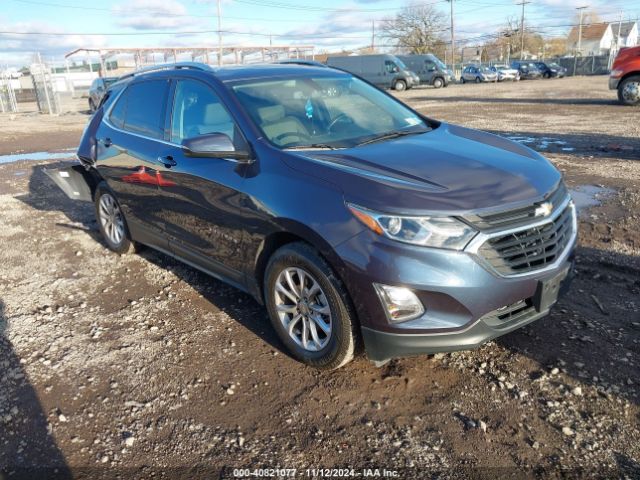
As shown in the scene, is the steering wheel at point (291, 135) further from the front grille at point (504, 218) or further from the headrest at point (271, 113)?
the front grille at point (504, 218)

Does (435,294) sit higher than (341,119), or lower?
lower

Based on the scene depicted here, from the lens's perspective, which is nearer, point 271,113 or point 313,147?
point 313,147

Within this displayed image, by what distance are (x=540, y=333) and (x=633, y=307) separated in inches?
32.8

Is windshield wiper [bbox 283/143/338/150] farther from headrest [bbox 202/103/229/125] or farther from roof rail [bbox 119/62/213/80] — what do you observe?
roof rail [bbox 119/62/213/80]

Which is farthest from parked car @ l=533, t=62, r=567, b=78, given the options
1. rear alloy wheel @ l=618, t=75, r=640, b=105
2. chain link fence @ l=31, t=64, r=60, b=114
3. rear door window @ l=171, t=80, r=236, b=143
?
rear door window @ l=171, t=80, r=236, b=143

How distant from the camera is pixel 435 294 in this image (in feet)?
9.05

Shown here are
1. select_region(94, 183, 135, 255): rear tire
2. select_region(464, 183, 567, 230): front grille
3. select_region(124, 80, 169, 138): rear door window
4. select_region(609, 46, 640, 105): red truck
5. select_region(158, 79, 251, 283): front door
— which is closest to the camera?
select_region(464, 183, 567, 230): front grille

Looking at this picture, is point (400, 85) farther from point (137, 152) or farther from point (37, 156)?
point (137, 152)

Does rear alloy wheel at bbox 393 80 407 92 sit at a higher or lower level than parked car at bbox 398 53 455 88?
lower

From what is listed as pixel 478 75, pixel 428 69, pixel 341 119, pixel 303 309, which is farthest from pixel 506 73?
pixel 303 309

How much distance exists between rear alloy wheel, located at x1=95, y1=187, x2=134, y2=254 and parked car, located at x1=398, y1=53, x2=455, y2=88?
1492 inches

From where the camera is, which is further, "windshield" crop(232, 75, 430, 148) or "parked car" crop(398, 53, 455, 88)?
"parked car" crop(398, 53, 455, 88)

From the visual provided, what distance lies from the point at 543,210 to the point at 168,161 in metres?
2.78

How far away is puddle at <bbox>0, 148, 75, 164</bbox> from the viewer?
12833 mm
